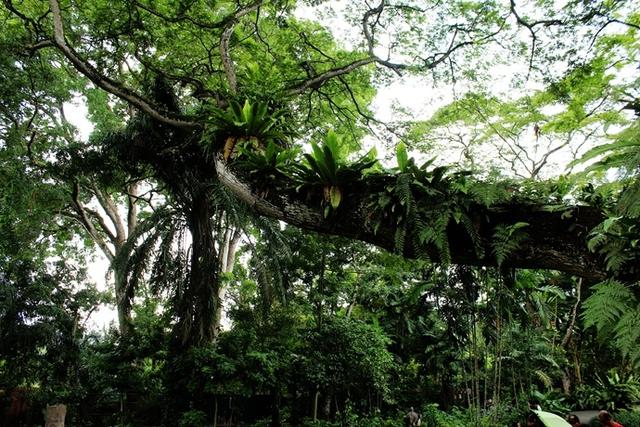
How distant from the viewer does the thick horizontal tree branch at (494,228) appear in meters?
2.49

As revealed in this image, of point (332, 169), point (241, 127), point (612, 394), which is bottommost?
point (612, 394)

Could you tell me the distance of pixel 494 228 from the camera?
2.68m

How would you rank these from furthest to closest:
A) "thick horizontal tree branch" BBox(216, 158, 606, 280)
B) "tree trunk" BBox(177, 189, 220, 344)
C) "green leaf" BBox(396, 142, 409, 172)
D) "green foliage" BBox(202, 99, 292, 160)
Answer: "tree trunk" BBox(177, 189, 220, 344), "green foliage" BBox(202, 99, 292, 160), "green leaf" BBox(396, 142, 409, 172), "thick horizontal tree branch" BBox(216, 158, 606, 280)

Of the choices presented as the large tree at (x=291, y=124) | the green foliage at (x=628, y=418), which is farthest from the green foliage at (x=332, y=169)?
the green foliage at (x=628, y=418)

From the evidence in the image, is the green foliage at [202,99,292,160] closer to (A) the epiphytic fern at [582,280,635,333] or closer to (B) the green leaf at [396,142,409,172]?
(B) the green leaf at [396,142,409,172]

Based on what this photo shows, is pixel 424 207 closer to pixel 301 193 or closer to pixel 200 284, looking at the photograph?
pixel 301 193

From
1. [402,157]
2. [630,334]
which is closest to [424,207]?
[402,157]

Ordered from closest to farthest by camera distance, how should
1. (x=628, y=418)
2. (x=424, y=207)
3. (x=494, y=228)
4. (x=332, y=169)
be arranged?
(x=494, y=228) → (x=424, y=207) → (x=332, y=169) → (x=628, y=418)

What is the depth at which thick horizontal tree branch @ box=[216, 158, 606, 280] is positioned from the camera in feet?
8.17

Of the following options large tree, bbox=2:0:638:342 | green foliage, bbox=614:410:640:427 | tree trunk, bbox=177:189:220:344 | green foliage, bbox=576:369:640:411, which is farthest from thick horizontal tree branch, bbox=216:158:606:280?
green foliage, bbox=576:369:640:411

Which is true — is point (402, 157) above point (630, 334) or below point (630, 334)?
above

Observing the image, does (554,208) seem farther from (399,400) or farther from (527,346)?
(399,400)

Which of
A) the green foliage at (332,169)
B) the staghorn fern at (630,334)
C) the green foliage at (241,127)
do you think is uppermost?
the green foliage at (241,127)

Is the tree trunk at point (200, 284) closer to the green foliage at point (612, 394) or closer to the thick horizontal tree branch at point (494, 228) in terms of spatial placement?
the thick horizontal tree branch at point (494, 228)
